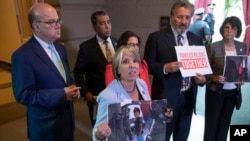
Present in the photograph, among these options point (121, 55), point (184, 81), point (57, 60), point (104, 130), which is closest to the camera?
point (104, 130)

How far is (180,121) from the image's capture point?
1.81 metres

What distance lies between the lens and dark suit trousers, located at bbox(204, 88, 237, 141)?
5.97ft

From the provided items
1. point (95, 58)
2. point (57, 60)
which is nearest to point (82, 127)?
point (95, 58)

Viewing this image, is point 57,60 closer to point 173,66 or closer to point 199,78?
point 173,66

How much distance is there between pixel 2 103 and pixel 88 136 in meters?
1.52

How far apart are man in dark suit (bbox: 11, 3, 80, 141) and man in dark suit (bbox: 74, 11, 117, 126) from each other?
0.99 feet

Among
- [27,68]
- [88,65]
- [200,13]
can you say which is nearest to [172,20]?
[88,65]

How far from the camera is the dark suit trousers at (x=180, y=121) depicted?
1715 millimetres

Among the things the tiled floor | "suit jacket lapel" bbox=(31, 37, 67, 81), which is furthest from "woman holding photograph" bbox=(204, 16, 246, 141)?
"suit jacket lapel" bbox=(31, 37, 67, 81)

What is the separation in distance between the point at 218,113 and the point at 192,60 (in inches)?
25.3

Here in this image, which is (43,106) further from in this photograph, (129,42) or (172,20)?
(172,20)

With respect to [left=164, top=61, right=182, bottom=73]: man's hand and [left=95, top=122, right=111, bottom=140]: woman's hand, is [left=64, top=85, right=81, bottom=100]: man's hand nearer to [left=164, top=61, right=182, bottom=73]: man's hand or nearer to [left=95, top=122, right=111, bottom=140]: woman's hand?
[left=95, top=122, right=111, bottom=140]: woman's hand

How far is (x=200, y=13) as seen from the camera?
277cm

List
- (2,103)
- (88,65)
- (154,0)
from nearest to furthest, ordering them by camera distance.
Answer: (88,65) < (154,0) < (2,103)
